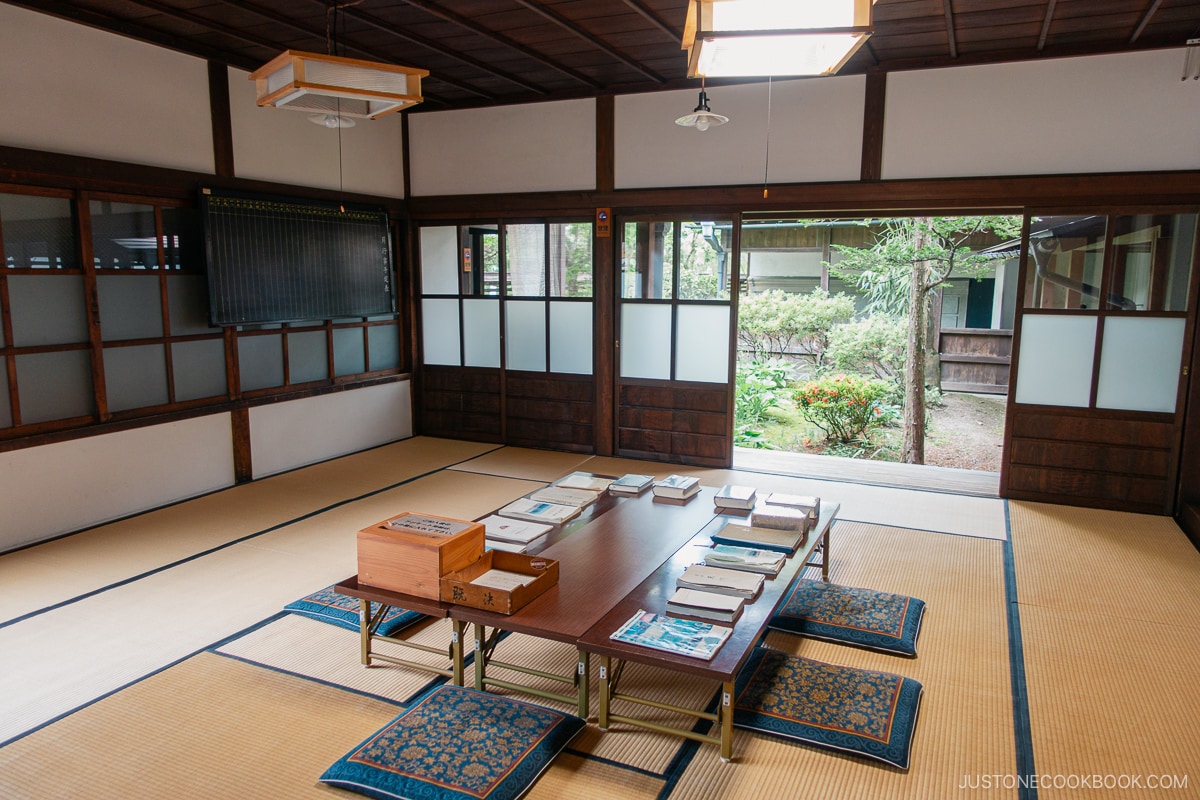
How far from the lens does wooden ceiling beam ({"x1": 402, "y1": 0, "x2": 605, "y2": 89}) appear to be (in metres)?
4.21

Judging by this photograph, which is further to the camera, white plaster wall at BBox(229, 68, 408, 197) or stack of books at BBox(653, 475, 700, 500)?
white plaster wall at BBox(229, 68, 408, 197)

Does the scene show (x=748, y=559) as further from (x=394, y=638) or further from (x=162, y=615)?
(x=162, y=615)

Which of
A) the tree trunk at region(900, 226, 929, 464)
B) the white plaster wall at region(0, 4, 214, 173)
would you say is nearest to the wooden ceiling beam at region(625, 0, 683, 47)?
the white plaster wall at region(0, 4, 214, 173)

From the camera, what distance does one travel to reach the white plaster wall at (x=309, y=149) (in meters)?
5.27

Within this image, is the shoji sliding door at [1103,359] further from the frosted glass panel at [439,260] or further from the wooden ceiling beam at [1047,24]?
the frosted glass panel at [439,260]

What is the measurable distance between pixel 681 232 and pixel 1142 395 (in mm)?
3310

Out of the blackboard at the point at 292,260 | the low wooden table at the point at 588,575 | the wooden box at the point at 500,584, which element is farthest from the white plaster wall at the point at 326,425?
the wooden box at the point at 500,584

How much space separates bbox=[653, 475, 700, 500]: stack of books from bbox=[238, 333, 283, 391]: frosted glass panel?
327cm

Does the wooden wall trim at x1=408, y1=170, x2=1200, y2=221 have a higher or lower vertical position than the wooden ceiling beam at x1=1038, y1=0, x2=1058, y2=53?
lower

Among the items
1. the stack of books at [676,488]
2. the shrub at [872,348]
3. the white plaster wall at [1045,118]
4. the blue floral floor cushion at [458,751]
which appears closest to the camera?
the blue floral floor cushion at [458,751]

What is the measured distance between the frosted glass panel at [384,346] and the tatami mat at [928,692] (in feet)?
14.0

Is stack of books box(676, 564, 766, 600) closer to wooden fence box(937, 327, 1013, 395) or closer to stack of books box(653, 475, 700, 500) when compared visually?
stack of books box(653, 475, 700, 500)

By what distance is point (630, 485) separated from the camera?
3910 millimetres

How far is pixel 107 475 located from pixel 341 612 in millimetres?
2265
